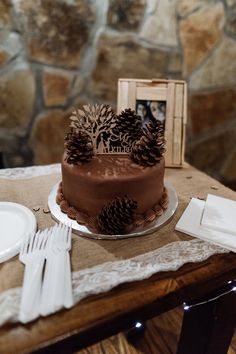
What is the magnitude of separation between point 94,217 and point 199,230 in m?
0.24

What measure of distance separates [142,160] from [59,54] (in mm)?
922

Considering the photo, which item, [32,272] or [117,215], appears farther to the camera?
[117,215]

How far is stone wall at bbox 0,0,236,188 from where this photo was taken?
138 centimetres

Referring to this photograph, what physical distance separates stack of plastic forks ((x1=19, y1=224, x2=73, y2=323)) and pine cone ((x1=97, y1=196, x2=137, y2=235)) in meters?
0.08

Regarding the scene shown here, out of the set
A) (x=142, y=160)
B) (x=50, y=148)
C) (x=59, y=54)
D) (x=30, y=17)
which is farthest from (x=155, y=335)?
(x=30, y=17)

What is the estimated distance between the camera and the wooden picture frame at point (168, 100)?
1.05m

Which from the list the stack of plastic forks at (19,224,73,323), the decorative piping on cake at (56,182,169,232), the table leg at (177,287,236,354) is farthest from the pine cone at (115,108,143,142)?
the table leg at (177,287,236,354)

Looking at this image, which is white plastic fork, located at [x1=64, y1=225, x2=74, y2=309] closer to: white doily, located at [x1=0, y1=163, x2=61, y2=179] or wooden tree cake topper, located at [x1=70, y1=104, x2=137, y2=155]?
wooden tree cake topper, located at [x1=70, y1=104, x2=137, y2=155]

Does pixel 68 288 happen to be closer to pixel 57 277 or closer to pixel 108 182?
pixel 57 277

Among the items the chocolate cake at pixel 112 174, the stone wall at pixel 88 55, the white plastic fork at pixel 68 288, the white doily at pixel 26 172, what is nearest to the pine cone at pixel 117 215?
the chocolate cake at pixel 112 174

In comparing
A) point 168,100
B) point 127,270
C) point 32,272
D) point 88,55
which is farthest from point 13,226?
point 88,55

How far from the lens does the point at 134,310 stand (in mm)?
544

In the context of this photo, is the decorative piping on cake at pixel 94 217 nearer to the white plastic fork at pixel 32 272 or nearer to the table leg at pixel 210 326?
the white plastic fork at pixel 32 272

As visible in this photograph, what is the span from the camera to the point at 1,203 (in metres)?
0.76
